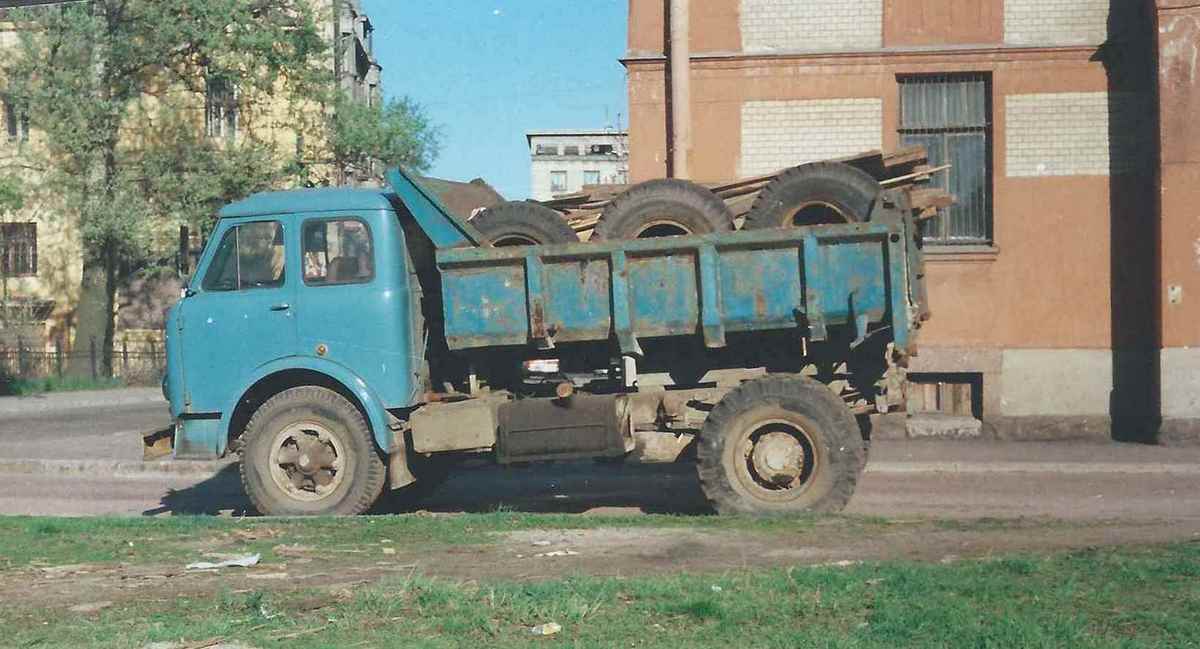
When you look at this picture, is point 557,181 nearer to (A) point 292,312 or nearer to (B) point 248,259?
(B) point 248,259

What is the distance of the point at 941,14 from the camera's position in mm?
19031

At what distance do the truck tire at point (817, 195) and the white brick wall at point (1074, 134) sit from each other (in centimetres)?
822

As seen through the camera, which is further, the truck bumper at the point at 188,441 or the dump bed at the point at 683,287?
the truck bumper at the point at 188,441

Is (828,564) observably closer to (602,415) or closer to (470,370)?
(602,415)

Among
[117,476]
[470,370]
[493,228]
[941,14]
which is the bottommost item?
[117,476]

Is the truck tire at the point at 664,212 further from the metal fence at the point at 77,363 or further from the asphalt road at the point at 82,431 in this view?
the metal fence at the point at 77,363

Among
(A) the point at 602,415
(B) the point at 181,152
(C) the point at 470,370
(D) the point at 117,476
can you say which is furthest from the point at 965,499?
(B) the point at 181,152

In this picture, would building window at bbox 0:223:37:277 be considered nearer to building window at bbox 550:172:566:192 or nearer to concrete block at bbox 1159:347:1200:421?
concrete block at bbox 1159:347:1200:421

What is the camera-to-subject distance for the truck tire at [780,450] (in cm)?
1091

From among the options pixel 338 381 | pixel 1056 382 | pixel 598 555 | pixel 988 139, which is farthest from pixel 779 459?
pixel 988 139

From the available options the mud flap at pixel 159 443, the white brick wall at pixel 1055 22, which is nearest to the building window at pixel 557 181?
the white brick wall at pixel 1055 22

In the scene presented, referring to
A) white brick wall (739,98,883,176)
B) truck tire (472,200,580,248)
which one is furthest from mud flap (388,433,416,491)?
white brick wall (739,98,883,176)

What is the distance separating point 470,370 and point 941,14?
10.1 metres

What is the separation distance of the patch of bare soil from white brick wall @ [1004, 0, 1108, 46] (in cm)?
1022
